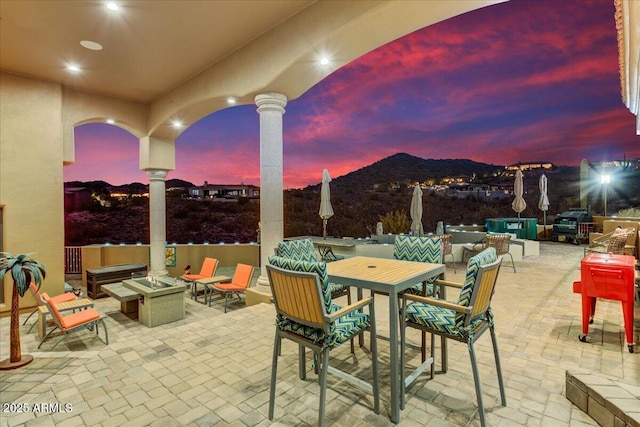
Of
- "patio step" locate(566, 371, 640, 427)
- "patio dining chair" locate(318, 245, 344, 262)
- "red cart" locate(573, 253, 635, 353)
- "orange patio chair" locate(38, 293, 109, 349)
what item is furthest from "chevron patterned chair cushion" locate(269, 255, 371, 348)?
"patio dining chair" locate(318, 245, 344, 262)

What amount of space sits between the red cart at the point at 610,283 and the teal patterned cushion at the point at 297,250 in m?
2.82

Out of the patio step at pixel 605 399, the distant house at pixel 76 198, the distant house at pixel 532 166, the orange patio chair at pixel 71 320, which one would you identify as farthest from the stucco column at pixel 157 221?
the distant house at pixel 532 166

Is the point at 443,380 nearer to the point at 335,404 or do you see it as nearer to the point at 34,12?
the point at 335,404

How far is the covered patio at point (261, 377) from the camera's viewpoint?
2.15 meters

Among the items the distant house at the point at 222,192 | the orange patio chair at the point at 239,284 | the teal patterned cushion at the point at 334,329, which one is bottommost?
the orange patio chair at the point at 239,284

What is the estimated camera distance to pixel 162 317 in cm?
482

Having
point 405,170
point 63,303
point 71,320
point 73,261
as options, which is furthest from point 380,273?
point 405,170

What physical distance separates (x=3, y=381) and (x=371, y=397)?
3.37 m

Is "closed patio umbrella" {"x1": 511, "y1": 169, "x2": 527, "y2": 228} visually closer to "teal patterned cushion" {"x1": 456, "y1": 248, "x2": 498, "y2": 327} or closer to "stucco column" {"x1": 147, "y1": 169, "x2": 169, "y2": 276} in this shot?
"teal patterned cushion" {"x1": 456, "y1": 248, "x2": 498, "y2": 327}

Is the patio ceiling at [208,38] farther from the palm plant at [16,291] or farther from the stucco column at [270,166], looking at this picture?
the palm plant at [16,291]

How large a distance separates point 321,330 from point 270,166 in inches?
127

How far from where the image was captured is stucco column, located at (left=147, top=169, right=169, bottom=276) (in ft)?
26.2

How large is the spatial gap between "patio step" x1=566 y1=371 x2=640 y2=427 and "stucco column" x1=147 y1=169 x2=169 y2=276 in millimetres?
8245

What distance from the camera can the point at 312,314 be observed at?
6.32ft
